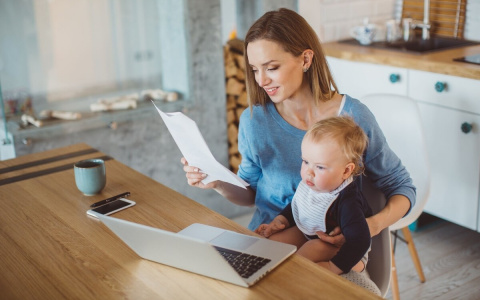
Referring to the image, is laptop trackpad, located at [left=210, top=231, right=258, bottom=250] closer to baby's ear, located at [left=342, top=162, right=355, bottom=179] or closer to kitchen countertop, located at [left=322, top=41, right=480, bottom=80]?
baby's ear, located at [left=342, top=162, right=355, bottom=179]

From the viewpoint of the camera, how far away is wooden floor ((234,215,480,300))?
2.80 metres

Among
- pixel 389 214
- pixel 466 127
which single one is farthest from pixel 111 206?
pixel 466 127

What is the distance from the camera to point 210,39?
3.42m

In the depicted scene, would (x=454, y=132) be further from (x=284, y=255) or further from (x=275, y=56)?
(x=284, y=255)

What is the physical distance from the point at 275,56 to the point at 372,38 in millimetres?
1924

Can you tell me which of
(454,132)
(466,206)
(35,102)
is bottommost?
(466,206)

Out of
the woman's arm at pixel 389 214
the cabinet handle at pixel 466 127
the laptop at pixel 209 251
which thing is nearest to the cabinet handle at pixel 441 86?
the cabinet handle at pixel 466 127

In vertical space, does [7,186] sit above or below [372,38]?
below

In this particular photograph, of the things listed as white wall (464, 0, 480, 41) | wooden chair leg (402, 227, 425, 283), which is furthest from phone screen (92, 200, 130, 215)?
white wall (464, 0, 480, 41)

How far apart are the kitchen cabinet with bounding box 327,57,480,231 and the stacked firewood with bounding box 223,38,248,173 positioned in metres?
0.83

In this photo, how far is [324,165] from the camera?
5.62ft

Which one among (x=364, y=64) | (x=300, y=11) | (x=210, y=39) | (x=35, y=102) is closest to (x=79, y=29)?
(x=35, y=102)

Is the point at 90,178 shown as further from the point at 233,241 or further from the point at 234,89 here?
the point at 234,89

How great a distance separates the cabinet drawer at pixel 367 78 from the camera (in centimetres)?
322
